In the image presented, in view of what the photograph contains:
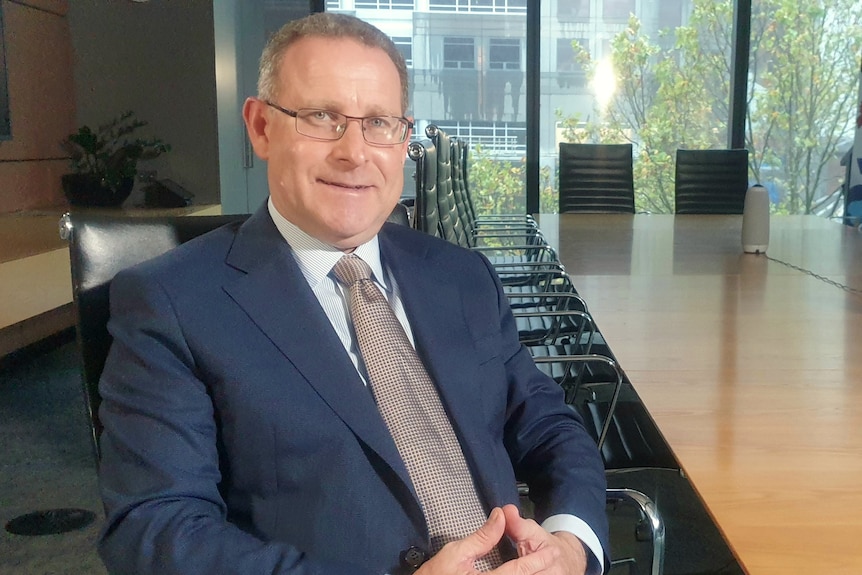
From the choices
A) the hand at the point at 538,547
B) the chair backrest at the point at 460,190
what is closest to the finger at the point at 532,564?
the hand at the point at 538,547

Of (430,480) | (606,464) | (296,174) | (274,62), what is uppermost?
(274,62)

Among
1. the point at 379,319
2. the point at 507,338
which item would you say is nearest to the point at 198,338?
the point at 379,319

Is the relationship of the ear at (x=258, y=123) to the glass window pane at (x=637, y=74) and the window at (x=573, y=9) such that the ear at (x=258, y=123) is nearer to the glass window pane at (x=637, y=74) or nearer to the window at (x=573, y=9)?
the glass window pane at (x=637, y=74)

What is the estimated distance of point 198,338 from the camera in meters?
1.09

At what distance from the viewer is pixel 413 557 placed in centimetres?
111

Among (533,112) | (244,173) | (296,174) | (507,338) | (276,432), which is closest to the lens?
(276,432)

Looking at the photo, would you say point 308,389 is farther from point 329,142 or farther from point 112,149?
point 112,149

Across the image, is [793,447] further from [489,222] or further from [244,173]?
[244,173]

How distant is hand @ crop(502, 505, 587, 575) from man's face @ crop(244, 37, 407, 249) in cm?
50

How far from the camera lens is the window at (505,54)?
20.5 ft

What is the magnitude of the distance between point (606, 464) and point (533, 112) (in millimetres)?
4753

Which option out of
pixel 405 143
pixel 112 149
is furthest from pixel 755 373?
pixel 112 149

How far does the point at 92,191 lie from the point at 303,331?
415 centimetres

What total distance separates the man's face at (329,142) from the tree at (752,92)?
5.31 m
